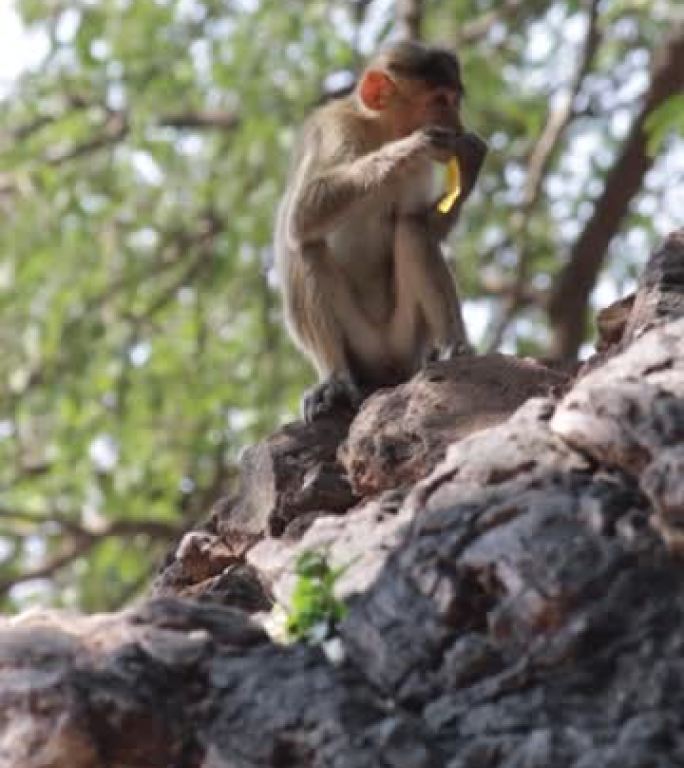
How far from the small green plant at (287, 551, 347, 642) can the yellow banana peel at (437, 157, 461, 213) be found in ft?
10.4

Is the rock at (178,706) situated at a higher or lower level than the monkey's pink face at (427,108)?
lower

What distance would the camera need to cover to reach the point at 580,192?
11.4 meters

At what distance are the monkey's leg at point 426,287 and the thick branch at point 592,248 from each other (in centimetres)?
253

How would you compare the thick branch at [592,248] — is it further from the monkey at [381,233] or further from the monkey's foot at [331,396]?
the monkey's foot at [331,396]

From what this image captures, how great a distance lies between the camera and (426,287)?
670cm

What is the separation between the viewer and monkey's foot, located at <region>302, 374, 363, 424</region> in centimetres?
596

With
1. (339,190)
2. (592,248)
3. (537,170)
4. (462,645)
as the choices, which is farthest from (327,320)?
(537,170)

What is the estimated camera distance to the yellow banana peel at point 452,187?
6.62 meters

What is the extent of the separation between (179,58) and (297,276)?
4696mm

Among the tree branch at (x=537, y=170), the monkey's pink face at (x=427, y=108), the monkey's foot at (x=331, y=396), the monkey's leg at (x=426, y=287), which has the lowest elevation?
the monkey's foot at (x=331, y=396)

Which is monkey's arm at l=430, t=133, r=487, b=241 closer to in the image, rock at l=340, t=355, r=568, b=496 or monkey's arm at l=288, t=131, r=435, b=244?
monkey's arm at l=288, t=131, r=435, b=244

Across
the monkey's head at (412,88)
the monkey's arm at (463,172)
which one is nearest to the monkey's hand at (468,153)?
the monkey's arm at (463,172)

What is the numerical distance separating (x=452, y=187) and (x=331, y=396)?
1.08 metres

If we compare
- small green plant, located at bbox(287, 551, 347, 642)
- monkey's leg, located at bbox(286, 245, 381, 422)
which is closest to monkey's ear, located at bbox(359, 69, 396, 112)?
monkey's leg, located at bbox(286, 245, 381, 422)
